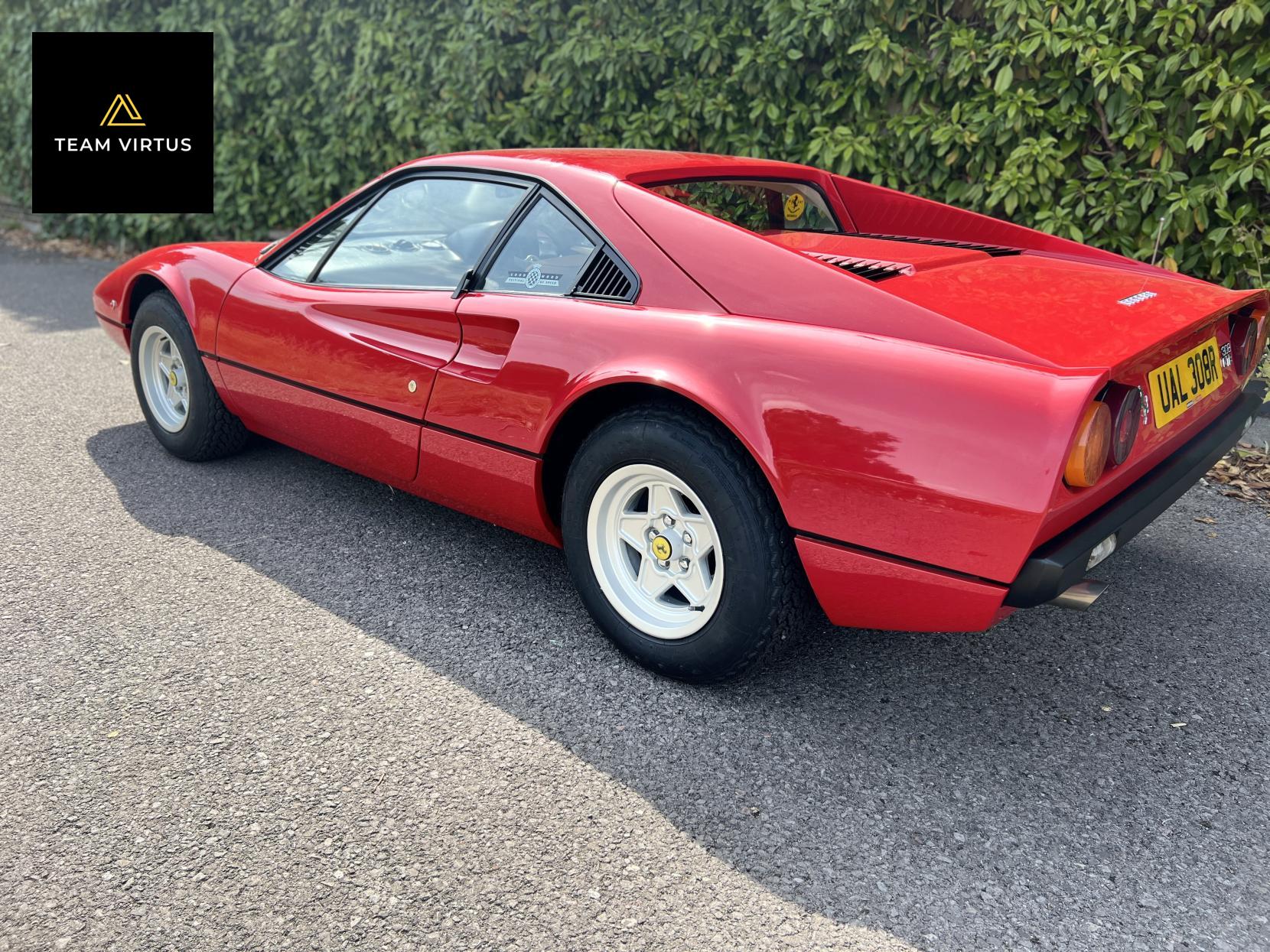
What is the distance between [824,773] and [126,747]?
1605 millimetres

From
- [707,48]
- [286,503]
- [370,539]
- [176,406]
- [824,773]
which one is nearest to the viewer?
[824,773]

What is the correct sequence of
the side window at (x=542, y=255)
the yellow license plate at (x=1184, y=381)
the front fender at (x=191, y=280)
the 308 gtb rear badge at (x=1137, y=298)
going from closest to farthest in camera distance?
the yellow license plate at (x=1184, y=381) < the 308 gtb rear badge at (x=1137, y=298) < the side window at (x=542, y=255) < the front fender at (x=191, y=280)

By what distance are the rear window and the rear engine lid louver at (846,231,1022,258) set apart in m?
0.16

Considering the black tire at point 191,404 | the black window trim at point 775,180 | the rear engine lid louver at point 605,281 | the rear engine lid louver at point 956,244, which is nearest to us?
the rear engine lid louver at point 605,281

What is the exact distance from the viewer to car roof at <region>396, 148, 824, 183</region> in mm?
2938

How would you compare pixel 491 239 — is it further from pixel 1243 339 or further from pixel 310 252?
pixel 1243 339

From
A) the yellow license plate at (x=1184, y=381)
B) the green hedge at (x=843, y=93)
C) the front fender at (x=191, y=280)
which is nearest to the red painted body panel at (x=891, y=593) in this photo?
the yellow license plate at (x=1184, y=381)

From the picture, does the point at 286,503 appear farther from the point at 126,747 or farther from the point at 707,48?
the point at 707,48

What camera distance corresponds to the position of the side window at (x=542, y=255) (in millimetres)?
2838

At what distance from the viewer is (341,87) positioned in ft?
25.9

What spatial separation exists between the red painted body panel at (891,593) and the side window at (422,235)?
1402mm

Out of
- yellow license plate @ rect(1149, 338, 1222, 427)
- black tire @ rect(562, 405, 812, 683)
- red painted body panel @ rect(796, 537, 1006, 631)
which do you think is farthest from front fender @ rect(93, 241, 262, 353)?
yellow license plate @ rect(1149, 338, 1222, 427)

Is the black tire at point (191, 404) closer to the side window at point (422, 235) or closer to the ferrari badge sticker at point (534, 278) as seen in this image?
the side window at point (422, 235)

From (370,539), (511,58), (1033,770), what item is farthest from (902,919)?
(511,58)
